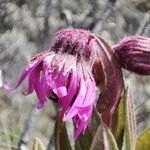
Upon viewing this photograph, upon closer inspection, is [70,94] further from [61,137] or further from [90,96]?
[61,137]

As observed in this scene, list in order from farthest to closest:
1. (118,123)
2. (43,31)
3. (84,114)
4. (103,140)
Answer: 1. (43,31)
2. (118,123)
3. (103,140)
4. (84,114)

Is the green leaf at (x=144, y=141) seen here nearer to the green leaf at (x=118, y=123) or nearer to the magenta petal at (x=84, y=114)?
the green leaf at (x=118, y=123)

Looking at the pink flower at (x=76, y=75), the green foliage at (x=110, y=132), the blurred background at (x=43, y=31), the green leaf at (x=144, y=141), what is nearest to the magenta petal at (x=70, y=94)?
the pink flower at (x=76, y=75)

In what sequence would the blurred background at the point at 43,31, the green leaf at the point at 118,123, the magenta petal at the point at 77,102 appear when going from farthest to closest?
the blurred background at the point at 43,31
the green leaf at the point at 118,123
the magenta petal at the point at 77,102

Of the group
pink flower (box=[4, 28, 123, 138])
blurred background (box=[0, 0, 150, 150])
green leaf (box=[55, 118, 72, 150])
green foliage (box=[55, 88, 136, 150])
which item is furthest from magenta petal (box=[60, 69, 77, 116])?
blurred background (box=[0, 0, 150, 150])

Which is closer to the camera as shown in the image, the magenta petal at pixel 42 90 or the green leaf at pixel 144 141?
the magenta petal at pixel 42 90

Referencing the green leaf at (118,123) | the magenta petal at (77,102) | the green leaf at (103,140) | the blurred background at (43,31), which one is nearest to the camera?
the magenta petal at (77,102)

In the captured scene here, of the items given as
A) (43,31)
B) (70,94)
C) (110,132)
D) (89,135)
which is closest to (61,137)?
(89,135)

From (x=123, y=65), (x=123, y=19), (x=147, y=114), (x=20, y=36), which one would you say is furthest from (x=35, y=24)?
(x=123, y=65)
